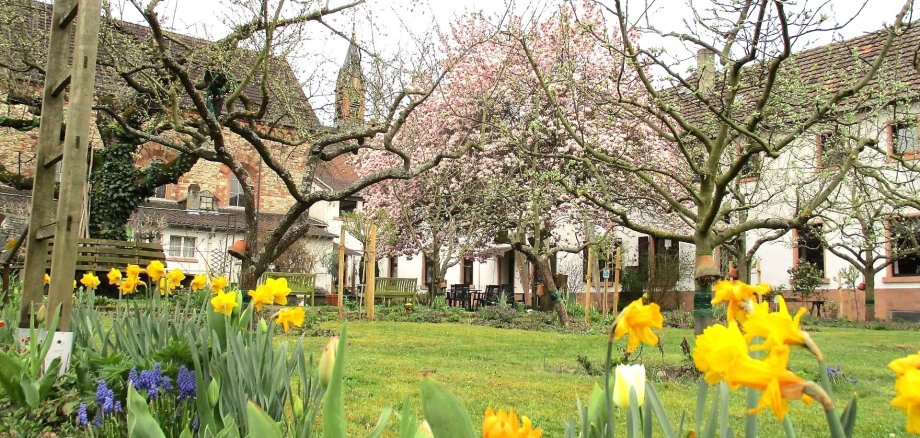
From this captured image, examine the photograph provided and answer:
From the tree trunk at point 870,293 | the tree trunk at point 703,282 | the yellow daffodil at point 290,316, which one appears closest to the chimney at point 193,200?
the tree trunk at point 870,293

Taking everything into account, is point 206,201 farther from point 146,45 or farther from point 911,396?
point 911,396

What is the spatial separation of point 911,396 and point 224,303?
2327 millimetres

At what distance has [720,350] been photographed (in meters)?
0.77

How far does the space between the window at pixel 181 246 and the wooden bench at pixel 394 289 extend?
35.6 ft

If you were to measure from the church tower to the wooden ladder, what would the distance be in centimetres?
676

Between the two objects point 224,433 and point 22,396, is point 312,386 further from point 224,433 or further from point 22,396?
point 224,433

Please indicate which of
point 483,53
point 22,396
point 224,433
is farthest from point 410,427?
point 483,53

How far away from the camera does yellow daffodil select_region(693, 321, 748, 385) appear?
0.76 meters

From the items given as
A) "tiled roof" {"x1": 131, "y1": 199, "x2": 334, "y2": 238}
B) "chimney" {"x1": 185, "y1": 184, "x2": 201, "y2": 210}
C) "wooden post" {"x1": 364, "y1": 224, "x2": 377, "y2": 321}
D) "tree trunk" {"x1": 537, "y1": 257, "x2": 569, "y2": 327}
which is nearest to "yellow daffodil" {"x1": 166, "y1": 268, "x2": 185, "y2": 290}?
"wooden post" {"x1": 364, "y1": 224, "x2": 377, "y2": 321}

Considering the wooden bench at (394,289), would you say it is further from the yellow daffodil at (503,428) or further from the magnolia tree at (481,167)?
the yellow daffodil at (503,428)

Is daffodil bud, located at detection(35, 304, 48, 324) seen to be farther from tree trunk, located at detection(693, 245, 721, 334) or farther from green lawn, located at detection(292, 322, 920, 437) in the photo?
tree trunk, located at detection(693, 245, 721, 334)

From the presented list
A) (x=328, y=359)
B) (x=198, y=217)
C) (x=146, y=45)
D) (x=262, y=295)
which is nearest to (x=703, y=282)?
→ (x=262, y=295)

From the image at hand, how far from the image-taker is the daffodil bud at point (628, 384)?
4.09 ft

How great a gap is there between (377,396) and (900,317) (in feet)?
57.5
